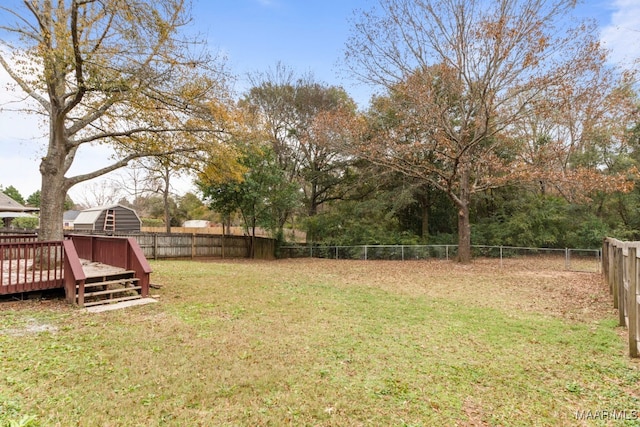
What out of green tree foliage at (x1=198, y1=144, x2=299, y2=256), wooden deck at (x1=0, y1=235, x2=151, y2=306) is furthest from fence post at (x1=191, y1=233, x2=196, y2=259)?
wooden deck at (x1=0, y1=235, x2=151, y2=306)

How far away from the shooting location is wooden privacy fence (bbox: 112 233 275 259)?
50.3 feet

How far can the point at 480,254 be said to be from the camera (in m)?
16.0

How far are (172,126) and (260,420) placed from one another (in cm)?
840

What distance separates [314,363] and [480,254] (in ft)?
46.7

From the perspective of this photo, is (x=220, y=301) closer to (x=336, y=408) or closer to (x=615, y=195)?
(x=336, y=408)

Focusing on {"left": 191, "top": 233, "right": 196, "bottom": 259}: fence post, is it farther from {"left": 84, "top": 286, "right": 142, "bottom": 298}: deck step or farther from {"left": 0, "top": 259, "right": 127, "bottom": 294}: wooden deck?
{"left": 84, "top": 286, "right": 142, "bottom": 298}: deck step

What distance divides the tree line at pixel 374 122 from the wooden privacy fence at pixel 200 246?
4.86ft

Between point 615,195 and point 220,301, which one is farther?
point 615,195

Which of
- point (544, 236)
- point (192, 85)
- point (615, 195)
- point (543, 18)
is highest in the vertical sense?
point (543, 18)

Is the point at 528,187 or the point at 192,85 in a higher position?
the point at 192,85

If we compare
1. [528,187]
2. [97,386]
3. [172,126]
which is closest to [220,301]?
[97,386]

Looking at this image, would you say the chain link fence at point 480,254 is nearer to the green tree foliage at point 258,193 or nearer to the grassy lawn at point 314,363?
the green tree foliage at point 258,193

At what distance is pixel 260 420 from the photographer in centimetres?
275

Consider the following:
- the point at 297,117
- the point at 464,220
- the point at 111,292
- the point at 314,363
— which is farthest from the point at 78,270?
the point at 297,117
